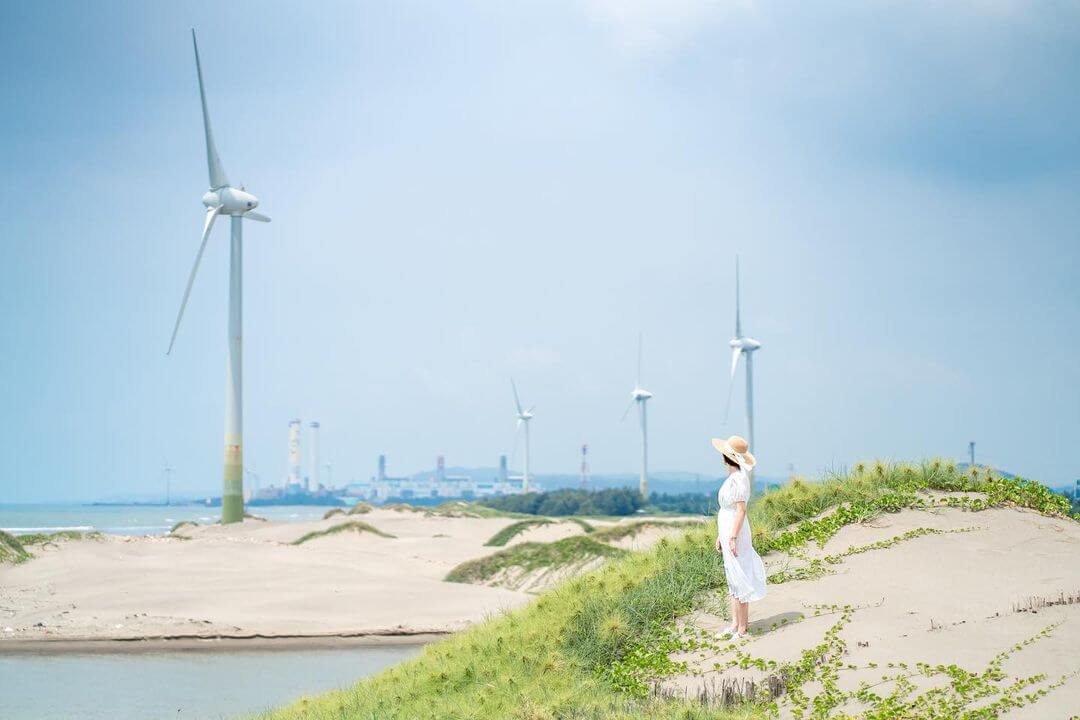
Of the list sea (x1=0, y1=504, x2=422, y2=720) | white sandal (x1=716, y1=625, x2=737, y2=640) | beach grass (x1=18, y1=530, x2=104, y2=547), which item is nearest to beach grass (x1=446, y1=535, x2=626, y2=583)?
sea (x1=0, y1=504, x2=422, y2=720)

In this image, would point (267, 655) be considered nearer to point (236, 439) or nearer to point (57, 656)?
point (57, 656)

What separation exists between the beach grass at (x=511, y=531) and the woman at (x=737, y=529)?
29887 millimetres

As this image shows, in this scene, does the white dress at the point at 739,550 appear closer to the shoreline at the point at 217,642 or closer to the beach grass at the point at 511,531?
the shoreline at the point at 217,642

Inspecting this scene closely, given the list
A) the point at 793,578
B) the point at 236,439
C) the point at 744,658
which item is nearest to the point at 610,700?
the point at 744,658

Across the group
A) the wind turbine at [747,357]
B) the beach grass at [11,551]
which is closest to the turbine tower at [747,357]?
the wind turbine at [747,357]

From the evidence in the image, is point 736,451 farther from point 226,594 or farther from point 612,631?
point 226,594

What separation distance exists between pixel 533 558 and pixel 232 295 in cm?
1853

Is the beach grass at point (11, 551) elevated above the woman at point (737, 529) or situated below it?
below

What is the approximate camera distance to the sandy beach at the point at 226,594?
23.7 metres

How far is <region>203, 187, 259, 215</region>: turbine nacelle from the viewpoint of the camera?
4478cm

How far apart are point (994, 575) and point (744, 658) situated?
418cm

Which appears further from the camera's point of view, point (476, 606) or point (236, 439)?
point (236, 439)

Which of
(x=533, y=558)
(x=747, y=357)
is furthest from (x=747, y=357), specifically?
(x=533, y=558)

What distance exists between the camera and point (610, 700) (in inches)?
454
